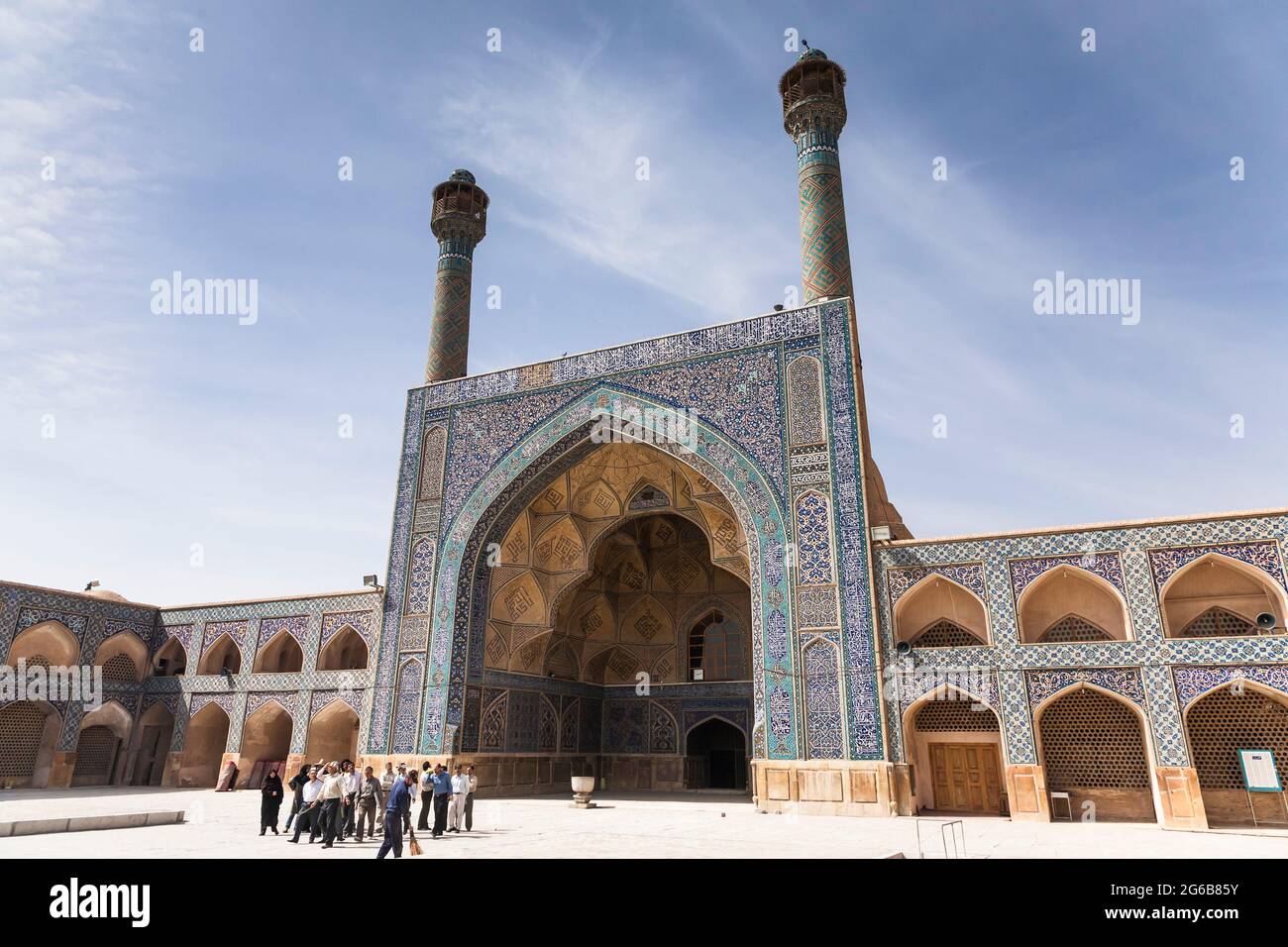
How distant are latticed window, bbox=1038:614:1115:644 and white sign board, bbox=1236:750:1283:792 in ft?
7.08

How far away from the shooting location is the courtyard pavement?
Answer: 22.8ft

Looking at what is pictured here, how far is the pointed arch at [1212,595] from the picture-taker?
1106cm

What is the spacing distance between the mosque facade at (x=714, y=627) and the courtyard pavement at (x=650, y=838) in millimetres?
1384

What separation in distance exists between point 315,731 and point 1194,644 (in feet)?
49.7

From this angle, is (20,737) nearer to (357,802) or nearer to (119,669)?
(119,669)

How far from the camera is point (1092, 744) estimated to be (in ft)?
38.5

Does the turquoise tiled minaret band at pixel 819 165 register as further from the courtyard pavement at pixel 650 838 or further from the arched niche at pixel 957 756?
the courtyard pavement at pixel 650 838

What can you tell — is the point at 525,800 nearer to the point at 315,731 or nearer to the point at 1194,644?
the point at 315,731

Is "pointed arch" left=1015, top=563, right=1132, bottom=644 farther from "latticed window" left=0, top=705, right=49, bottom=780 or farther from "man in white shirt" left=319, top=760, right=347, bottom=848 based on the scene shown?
"latticed window" left=0, top=705, right=49, bottom=780

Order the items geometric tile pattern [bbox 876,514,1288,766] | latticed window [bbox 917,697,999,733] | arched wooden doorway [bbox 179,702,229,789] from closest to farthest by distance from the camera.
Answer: geometric tile pattern [bbox 876,514,1288,766] < latticed window [bbox 917,697,999,733] < arched wooden doorway [bbox 179,702,229,789]

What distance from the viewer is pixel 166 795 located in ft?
48.9

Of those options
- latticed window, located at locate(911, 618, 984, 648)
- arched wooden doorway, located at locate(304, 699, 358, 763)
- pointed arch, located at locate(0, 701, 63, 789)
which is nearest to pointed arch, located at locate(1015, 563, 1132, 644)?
latticed window, located at locate(911, 618, 984, 648)

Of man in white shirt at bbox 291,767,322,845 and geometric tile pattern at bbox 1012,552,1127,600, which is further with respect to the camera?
geometric tile pattern at bbox 1012,552,1127,600
